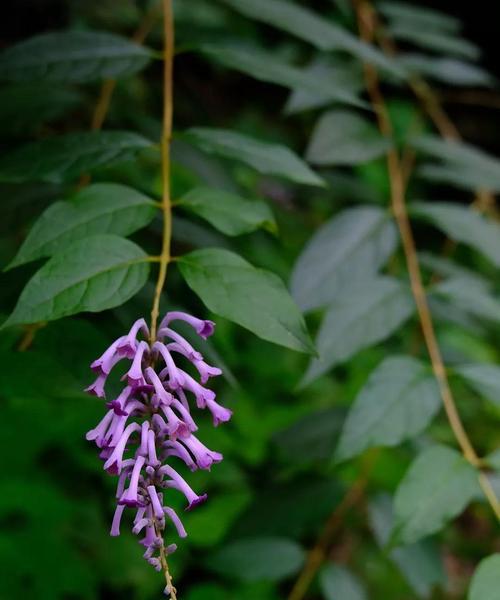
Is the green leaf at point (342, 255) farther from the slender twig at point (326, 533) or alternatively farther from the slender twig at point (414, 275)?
the slender twig at point (326, 533)

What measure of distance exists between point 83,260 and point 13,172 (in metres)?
0.41

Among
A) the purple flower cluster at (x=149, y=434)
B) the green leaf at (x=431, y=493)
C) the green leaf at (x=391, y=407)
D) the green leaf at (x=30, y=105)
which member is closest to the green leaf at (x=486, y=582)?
the green leaf at (x=431, y=493)

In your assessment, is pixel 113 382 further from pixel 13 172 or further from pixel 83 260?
pixel 13 172

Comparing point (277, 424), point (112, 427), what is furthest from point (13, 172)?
point (277, 424)

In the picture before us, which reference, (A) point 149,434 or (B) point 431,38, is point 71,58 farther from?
(B) point 431,38

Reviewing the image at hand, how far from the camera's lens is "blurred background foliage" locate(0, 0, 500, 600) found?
1.83 m

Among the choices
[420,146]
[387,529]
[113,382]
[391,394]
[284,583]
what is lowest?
[284,583]

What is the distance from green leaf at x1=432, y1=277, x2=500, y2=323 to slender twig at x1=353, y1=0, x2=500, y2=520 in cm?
6

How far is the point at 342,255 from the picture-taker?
6.43 ft

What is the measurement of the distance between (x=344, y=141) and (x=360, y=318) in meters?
0.66

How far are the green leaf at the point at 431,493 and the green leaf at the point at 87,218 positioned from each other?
684 millimetres

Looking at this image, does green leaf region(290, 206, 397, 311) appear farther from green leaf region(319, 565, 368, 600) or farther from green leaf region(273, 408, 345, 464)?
green leaf region(319, 565, 368, 600)

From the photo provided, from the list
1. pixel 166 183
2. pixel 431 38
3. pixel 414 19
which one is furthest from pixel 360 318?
pixel 414 19

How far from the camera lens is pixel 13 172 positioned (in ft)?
4.69
